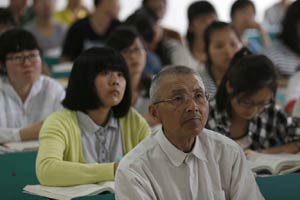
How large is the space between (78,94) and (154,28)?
258 centimetres

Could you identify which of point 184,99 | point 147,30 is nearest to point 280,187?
point 184,99

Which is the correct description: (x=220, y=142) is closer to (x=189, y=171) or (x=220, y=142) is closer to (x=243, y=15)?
(x=189, y=171)

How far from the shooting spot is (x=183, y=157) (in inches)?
88.1

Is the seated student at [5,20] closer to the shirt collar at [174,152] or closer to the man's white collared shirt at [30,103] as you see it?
the man's white collared shirt at [30,103]

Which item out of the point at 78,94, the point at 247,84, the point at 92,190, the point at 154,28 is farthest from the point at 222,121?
the point at 154,28

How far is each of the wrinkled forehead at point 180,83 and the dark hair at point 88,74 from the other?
29.8 inches

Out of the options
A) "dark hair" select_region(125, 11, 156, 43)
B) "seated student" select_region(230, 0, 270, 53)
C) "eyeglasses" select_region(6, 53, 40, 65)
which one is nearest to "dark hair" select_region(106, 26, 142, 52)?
"eyeglasses" select_region(6, 53, 40, 65)

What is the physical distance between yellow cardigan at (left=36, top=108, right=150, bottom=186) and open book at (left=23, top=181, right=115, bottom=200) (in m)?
0.03

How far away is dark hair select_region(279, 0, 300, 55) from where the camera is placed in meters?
5.32

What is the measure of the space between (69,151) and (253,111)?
79 cm

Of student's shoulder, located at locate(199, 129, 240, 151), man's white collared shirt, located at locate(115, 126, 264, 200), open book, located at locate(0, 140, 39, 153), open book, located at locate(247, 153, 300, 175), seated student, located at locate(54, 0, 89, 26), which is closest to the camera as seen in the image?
man's white collared shirt, located at locate(115, 126, 264, 200)

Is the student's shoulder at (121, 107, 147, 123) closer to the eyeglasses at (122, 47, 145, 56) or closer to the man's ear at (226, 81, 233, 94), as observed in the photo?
the man's ear at (226, 81, 233, 94)

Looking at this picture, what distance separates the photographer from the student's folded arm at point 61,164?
268cm

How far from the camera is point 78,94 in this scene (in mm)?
2965
